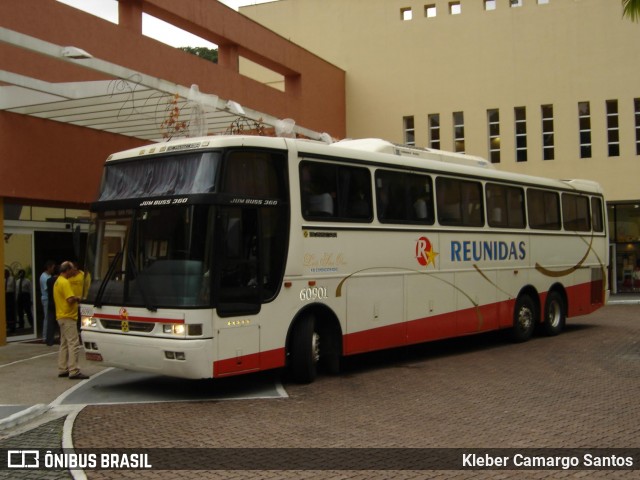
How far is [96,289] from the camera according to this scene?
10.1 m

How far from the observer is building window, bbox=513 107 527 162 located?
30438 mm

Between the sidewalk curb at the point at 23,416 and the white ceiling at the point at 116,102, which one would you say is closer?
the sidewalk curb at the point at 23,416

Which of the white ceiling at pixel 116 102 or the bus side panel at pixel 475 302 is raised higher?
the white ceiling at pixel 116 102

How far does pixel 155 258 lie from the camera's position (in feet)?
30.9

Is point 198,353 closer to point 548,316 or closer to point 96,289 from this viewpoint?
point 96,289

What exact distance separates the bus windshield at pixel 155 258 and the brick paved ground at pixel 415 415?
56.3 inches

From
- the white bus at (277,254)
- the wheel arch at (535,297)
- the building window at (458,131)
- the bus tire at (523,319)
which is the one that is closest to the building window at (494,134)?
the building window at (458,131)

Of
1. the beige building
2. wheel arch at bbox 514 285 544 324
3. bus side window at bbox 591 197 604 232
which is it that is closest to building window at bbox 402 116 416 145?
the beige building

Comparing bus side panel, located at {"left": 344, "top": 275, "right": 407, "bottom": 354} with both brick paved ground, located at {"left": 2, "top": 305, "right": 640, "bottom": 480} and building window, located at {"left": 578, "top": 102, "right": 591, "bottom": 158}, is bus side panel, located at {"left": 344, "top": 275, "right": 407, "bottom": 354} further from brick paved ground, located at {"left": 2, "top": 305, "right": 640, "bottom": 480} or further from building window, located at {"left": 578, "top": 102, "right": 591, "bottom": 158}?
building window, located at {"left": 578, "top": 102, "right": 591, "bottom": 158}

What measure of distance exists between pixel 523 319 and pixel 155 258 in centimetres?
931

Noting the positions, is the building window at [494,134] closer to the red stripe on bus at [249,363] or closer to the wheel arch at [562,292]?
the wheel arch at [562,292]

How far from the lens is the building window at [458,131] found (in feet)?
102

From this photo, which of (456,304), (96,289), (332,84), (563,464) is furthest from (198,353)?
(332,84)

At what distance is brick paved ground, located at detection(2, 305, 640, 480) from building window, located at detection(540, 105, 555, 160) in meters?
18.6
